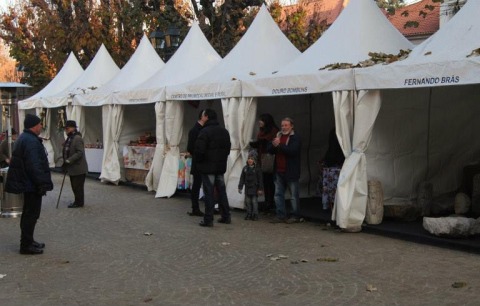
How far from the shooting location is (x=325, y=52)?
10516 millimetres

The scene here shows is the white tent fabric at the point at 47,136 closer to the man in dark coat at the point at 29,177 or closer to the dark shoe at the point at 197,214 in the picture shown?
the dark shoe at the point at 197,214

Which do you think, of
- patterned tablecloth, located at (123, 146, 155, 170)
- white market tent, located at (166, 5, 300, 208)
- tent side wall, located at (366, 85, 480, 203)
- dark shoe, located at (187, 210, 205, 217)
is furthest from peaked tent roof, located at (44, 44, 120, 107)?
tent side wall, located at (366, 85, 480, 203)

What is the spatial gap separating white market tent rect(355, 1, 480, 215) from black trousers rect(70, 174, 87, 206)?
226 inches

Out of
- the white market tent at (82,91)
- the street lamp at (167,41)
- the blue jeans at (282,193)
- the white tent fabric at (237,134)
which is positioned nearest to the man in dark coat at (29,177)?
the blue jeans at (282,193)

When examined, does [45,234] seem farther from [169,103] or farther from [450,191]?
[450,191]

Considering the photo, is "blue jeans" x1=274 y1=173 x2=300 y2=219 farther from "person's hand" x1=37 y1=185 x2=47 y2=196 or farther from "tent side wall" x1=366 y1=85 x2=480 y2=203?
"person's hand" x1=37 y1=185 x2=47 y2=196

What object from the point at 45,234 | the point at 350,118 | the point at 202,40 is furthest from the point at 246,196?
the point at 202,40

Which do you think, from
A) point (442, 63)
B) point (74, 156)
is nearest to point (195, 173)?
point (74, 156)

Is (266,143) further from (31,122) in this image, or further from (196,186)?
(31,122)

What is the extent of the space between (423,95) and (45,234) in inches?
258

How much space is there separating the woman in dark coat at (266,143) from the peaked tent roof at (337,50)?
53 cm

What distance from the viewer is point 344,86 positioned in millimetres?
8836

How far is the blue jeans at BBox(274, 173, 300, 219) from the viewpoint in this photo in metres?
9.56

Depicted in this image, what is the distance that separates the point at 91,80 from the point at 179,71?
6.21 m
